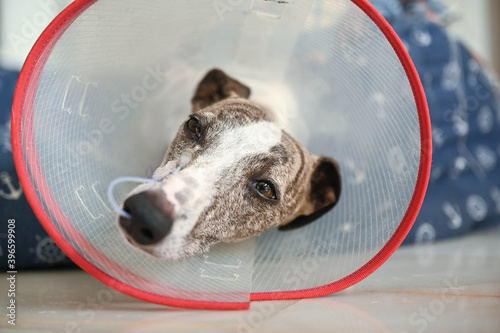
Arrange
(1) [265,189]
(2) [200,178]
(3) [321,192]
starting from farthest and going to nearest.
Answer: (3) [321,192] → (1) [265,189] → (2) [200,178]

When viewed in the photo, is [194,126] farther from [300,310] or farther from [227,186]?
[300,310]

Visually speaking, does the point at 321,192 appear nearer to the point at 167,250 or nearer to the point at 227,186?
the point at 227,186

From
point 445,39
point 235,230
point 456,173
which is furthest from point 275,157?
point 445,39

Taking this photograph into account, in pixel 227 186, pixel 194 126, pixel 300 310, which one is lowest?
pixel 300 310

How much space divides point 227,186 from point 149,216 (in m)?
0.35

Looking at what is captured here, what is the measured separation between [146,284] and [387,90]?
1127 millimetres

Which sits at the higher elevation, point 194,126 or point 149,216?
point 194,126

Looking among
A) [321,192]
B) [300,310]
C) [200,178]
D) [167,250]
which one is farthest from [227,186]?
[321,192]

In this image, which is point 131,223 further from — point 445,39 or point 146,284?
point 445,39

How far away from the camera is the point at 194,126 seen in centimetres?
167

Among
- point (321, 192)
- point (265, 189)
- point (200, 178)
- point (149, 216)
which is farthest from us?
point (321, 192)

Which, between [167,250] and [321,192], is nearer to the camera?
[167,250]

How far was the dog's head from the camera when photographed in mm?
1255

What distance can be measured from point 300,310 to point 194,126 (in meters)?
0.80
